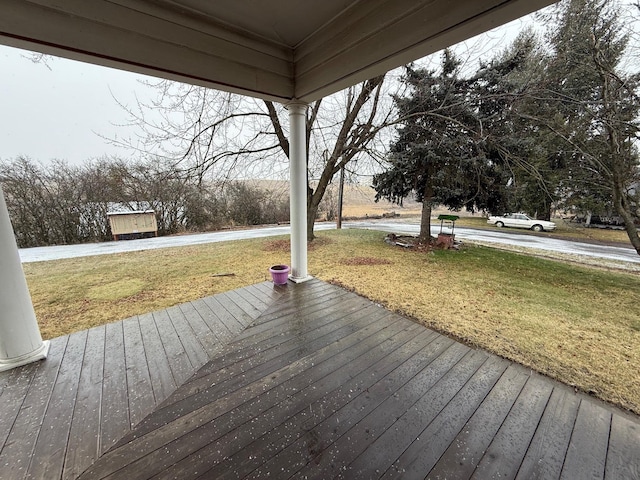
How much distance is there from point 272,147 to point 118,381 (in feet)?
14.8

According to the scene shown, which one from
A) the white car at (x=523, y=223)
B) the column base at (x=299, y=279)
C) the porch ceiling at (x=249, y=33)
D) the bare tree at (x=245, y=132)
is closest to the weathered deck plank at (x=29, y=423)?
the porch ceiling at (x=249, y=33)

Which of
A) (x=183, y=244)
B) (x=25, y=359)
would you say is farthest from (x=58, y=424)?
(x=183, y=244)

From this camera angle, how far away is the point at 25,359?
5.38ft

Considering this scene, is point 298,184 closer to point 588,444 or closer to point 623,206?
point 588,444

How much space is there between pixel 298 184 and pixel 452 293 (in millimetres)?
2648

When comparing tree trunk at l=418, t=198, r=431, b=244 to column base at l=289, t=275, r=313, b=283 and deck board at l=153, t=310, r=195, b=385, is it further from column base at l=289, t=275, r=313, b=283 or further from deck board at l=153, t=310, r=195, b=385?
deck board at l=153, t=310, r=195, b=385

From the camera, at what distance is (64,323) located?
244 cm

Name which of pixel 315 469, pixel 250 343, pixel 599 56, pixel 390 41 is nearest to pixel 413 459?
pixel 315 469

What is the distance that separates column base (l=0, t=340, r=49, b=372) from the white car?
12323mm

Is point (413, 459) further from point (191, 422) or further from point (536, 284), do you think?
point (536, 284)

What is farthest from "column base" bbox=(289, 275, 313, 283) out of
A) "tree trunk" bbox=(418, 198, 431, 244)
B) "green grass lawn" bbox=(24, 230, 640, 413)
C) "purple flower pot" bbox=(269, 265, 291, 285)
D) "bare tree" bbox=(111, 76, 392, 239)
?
"tree trunk" bbox=(418, 198, 431, 244)

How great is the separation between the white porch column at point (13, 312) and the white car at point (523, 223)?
12.3 m

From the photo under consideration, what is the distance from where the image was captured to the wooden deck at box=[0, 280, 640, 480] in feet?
3.45

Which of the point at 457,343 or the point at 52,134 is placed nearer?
the point at 457,343
